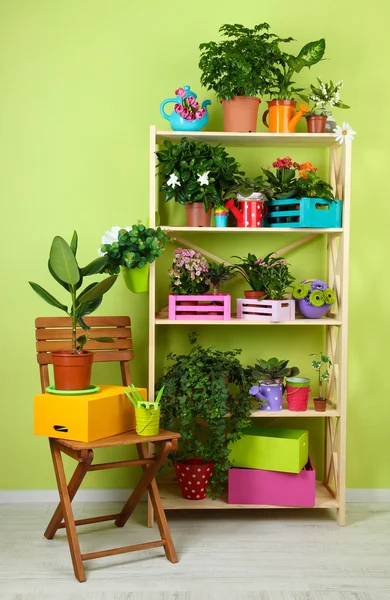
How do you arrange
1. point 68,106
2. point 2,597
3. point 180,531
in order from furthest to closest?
point 68,106, point 180,531, point 2,597

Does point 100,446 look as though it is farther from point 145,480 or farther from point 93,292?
point 93,292

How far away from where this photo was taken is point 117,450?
146 inches

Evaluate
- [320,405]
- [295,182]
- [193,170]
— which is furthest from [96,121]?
[320,405]

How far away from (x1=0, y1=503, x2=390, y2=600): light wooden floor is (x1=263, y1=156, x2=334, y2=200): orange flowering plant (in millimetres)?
1520

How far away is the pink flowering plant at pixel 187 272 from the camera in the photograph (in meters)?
3.31

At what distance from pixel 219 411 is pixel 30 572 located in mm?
1005

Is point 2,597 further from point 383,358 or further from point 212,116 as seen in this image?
point 212,116

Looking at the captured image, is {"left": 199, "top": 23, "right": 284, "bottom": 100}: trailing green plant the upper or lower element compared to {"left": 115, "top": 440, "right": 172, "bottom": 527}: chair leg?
upper

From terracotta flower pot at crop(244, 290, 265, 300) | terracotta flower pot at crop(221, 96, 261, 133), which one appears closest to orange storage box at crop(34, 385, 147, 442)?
terracotta flower pot at crop(244, 290, 265, 300)

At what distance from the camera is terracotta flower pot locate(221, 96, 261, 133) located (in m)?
3.29

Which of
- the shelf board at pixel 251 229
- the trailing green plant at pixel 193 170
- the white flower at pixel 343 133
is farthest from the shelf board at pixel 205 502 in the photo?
the white flower at pixel 343 133

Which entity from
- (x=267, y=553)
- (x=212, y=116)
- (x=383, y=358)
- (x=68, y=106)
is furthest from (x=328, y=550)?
(x=68, y=106)

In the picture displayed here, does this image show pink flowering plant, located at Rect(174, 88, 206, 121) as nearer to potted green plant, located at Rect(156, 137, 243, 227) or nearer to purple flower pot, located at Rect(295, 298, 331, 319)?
potted green plant, located at Rect(156, 137, 243, 227)

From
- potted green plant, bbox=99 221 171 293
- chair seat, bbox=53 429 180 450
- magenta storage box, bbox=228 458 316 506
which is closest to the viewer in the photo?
chair seat, bbox=53 429 180 450
